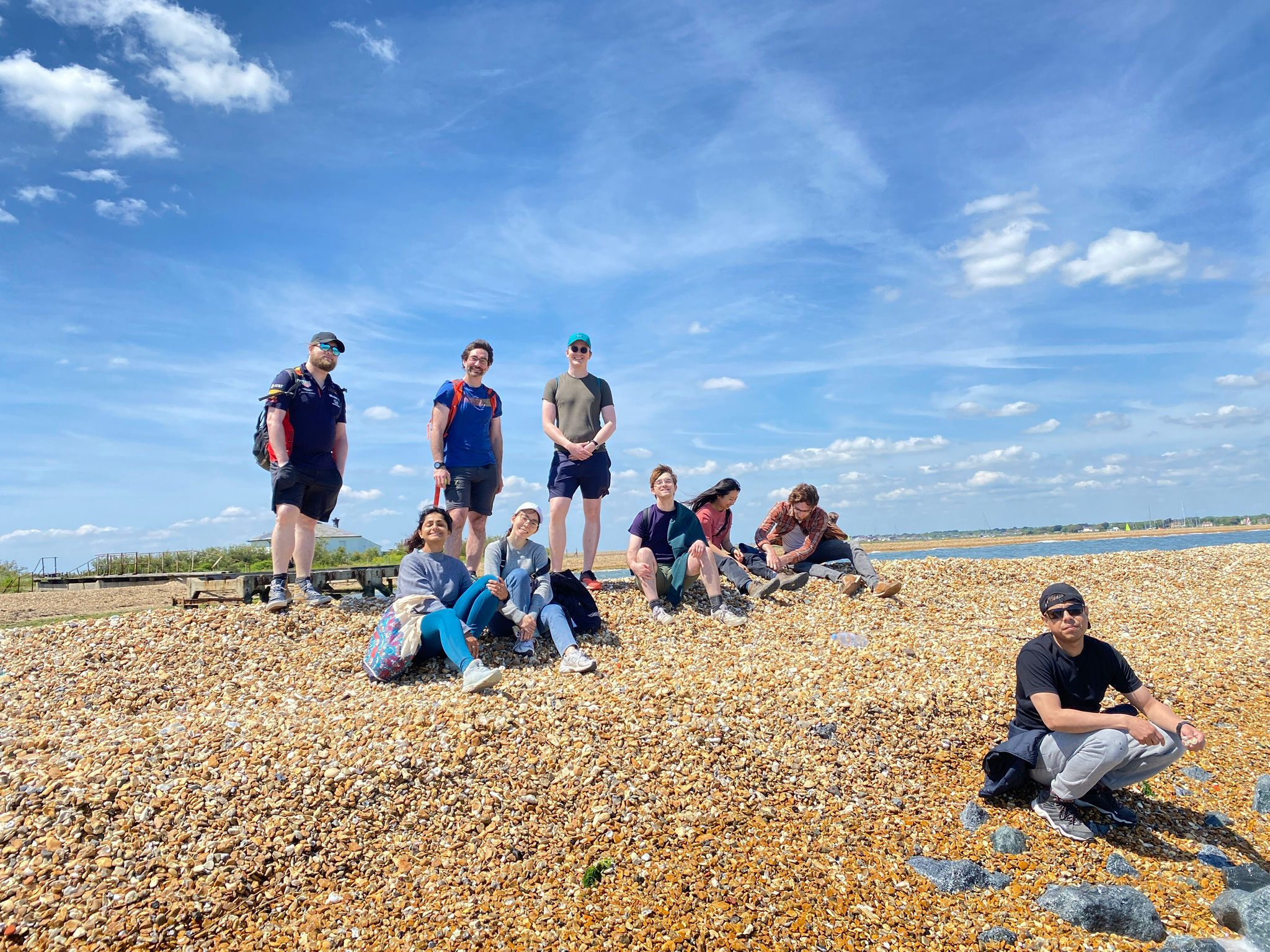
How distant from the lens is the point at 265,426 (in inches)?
283

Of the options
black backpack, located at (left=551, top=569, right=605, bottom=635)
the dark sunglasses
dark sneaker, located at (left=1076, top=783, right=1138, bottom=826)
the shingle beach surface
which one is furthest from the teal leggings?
dark sneaker, located at (left=1076, top=783, right=1138, bottom=826)

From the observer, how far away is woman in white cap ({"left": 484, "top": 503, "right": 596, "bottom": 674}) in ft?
19.9

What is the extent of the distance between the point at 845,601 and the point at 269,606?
19.9 feet

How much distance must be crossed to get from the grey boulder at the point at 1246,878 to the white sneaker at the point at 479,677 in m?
4.31

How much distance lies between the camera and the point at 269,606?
7.41m

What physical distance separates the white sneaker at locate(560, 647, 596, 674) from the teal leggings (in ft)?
2.40

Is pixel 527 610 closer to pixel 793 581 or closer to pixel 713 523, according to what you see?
pixel 713 523

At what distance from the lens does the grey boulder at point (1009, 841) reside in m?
3.91

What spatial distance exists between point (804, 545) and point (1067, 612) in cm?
496

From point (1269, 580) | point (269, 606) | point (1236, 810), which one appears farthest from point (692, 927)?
point (1269, 580)

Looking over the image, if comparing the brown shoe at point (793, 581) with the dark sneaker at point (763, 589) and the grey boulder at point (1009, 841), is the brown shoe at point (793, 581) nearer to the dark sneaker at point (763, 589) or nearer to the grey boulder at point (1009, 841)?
the dark sneaker at point (763, 589)

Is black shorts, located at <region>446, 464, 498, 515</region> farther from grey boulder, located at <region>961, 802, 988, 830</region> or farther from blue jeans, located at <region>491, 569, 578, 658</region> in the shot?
grey boulder, located at <region>961, 802, 988, 830</region>

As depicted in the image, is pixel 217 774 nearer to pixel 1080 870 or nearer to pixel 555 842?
pixel 555 842

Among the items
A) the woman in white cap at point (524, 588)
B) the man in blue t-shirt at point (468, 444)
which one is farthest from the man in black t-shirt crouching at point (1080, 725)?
the man in blue t-shirt at point (468, 444)
